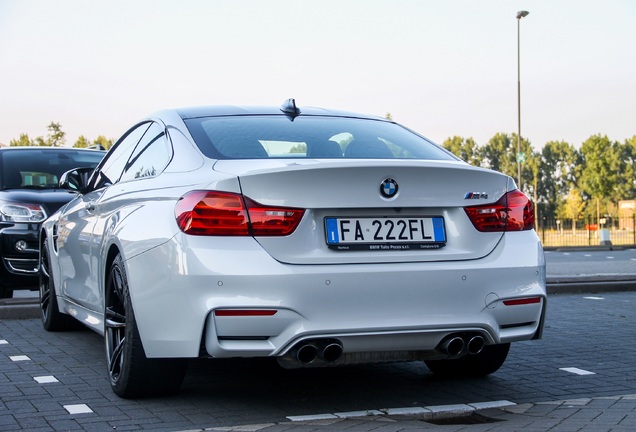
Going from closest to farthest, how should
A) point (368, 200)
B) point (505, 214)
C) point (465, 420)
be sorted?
point (368, 200) < point (465, 420) < point (505, 214)

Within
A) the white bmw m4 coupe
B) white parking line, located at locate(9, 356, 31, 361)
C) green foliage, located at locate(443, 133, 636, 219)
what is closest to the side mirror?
white parking line, located at locate(9, 356, 31, 361)

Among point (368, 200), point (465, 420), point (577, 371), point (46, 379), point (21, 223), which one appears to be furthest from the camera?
point (21, 223)

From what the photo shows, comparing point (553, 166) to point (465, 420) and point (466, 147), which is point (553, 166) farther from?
point (465, 420)

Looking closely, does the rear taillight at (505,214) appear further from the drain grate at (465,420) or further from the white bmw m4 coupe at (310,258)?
the drain grate at (465,420)

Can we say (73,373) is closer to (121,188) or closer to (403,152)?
(121,188)

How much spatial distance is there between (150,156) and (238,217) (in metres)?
1.38

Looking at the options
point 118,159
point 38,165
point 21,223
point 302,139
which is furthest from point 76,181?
point 38,165

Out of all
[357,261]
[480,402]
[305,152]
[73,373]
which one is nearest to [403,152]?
[305,152]

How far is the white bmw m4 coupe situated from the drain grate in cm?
29

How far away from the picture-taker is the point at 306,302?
13.1 feet

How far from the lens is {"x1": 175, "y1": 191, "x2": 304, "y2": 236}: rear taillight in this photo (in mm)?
4039

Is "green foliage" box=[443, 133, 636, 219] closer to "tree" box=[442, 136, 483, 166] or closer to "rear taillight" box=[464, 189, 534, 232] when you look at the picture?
"tree" box=[442, 136, 483, 166]

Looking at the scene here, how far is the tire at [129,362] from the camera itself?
453 cm

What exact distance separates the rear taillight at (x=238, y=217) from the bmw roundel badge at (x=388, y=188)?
1.32 feet
